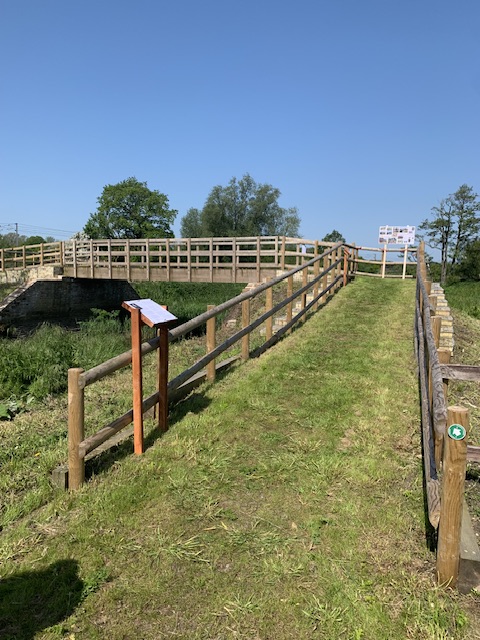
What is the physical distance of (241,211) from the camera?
5375cm

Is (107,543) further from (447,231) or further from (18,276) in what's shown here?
(447,231)

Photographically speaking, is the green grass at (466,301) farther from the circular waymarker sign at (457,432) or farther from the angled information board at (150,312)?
the circular waymarker sign at (457,432)

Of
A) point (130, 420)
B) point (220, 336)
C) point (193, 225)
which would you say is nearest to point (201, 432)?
point (130, 420)

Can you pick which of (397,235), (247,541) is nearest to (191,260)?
(397,235)

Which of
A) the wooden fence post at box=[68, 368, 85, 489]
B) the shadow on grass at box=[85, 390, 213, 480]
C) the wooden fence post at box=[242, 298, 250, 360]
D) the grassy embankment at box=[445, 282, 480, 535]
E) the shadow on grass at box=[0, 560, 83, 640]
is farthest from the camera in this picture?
the wooden fence post at box=[242, 298, 250, 360]

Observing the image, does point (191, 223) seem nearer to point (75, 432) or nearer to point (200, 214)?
point (200, 214)

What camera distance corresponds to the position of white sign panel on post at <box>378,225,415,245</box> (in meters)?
20.2

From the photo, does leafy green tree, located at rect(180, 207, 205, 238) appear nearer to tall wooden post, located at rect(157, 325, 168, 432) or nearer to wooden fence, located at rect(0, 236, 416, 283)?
wooden fence, located at rect(0, 236, 416, 283)

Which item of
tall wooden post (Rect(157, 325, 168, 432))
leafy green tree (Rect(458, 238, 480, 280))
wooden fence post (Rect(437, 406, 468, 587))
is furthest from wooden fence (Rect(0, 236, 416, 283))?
leafy green tree (Rect(458, 238, 480, 280))

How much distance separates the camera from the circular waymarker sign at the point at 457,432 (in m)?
2.29

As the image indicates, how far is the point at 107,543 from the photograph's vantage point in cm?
282

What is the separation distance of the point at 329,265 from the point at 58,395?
8456 mm

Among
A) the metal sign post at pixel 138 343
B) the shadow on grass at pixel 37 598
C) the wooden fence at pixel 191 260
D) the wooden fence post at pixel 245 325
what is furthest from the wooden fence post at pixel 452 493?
the wooden fence at pixel 191 260

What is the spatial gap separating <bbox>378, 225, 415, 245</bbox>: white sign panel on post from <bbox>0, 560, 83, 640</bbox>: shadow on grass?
65.1 feet
